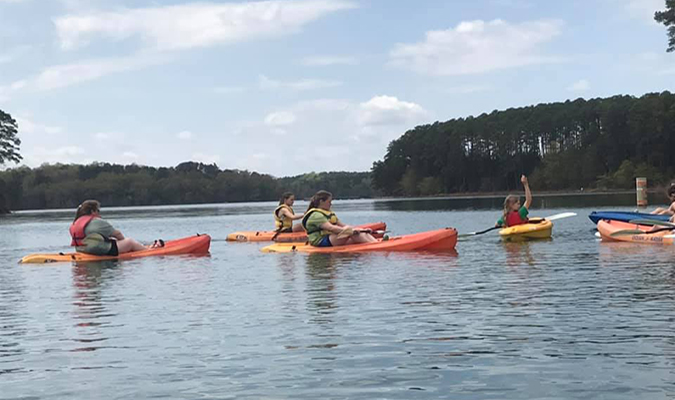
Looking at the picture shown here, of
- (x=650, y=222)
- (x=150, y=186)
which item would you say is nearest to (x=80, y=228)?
(x=650, y=222)

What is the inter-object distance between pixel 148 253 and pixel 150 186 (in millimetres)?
135524

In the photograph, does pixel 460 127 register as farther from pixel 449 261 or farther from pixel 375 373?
pixel 375 373

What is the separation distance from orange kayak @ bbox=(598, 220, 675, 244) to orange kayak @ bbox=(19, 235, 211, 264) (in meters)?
9.10

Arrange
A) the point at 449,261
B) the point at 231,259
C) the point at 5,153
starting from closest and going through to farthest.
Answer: the point at 449,261 < the point at 231,259 < the point at 5,153

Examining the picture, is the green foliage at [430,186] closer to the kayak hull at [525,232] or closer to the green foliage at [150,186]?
the green foliage at [150,186]

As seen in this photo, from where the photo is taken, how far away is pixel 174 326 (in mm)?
9414

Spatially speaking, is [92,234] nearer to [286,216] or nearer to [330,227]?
[330,227]

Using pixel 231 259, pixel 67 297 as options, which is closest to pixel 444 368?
pixel 67 297

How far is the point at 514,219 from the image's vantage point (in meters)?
21.6

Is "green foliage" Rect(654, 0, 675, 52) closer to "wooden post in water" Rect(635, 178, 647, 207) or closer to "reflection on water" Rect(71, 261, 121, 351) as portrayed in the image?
"wooden post in water" Rect(635, 178, 647, 207)

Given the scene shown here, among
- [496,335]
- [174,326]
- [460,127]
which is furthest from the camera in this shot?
[460,127]

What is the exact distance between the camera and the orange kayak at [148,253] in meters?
18.6

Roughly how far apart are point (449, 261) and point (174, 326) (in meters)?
7.63

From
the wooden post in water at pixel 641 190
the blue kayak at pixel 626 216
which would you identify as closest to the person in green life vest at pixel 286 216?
the blue kayak at pixel 626 216
